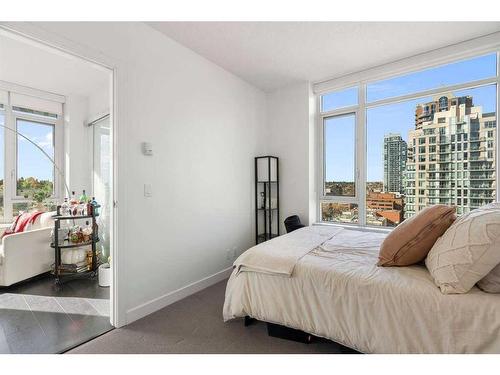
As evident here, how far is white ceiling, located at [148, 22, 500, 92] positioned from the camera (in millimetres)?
2307

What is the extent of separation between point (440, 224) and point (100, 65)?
272cm

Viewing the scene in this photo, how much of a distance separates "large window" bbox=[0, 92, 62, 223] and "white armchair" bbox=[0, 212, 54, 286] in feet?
2.56

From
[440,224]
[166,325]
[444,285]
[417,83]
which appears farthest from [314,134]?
[166,325]

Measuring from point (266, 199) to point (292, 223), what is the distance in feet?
1.87

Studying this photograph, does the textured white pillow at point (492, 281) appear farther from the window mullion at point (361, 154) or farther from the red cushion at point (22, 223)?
the red cushion at point (22, 223)

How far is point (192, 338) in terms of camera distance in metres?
1.88

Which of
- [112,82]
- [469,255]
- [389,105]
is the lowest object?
[469,255]

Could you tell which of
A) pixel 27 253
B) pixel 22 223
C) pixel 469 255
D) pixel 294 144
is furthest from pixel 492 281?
pixel 22 223

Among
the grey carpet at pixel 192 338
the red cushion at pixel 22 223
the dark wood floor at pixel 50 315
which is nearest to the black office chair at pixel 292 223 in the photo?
the grey carpet at pixel 192 338

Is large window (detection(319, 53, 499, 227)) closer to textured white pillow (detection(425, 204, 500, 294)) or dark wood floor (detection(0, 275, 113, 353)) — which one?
textured white pillow (detection(425, 204, 500, 294))

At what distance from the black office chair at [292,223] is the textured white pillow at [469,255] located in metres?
2.07

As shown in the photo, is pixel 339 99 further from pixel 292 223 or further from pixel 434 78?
pixel 292 223

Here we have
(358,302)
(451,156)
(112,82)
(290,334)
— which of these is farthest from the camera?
(451,156)

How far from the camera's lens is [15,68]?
9.97ft
